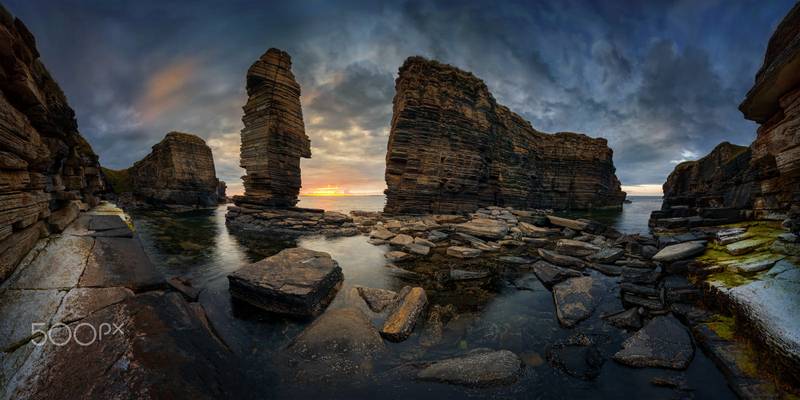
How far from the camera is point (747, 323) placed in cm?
386

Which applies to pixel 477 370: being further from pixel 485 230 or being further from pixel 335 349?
pixel 485 230

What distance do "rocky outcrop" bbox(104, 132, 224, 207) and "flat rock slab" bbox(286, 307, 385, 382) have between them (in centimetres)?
5515

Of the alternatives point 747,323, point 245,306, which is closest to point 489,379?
point 747,323

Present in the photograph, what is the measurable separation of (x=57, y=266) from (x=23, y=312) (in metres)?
1.80

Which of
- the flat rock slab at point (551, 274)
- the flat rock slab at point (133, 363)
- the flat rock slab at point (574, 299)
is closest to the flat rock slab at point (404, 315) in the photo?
the flat rock slab at point (133, 363)

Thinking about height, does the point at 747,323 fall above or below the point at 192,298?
above

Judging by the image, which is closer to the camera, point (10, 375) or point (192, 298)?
point (10, 375)

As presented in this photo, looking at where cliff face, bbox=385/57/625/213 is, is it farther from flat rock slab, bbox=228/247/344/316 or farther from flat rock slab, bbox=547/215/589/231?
flat rock slab, bbox=228/247/344/316

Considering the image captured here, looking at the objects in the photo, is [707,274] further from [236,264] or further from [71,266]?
[236,264]

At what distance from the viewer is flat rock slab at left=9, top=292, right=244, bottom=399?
7.66 ft

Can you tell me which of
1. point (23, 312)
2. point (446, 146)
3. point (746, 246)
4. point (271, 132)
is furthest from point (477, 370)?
point (446, 146)

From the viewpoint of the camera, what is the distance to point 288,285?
238 inches

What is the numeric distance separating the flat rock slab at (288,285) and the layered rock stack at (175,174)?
52.2 meters

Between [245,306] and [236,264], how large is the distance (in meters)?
4.44
